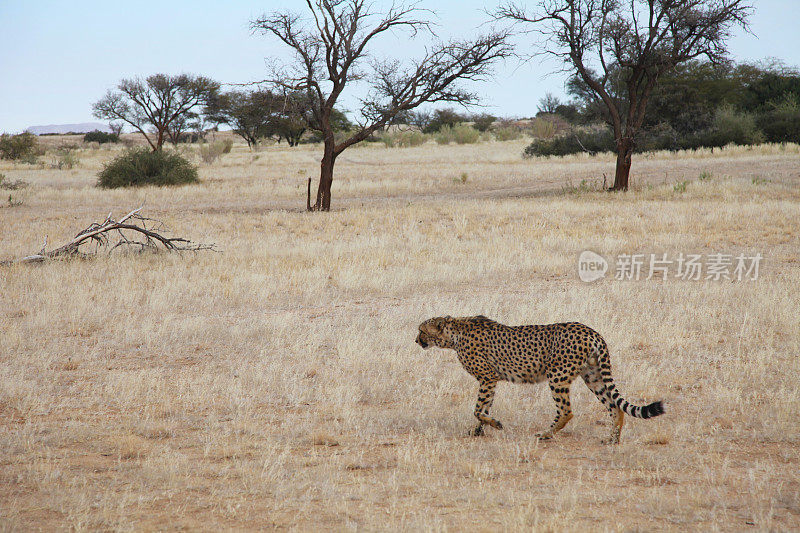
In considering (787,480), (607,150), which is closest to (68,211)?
(787,480)

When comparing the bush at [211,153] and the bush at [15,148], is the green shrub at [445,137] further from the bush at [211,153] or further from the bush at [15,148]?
the bush at [15,148]

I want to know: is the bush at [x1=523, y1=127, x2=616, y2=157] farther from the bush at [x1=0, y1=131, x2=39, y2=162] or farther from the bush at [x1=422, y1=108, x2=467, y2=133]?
the bush at [x1=0, y1=131, x2=39, y2=162]

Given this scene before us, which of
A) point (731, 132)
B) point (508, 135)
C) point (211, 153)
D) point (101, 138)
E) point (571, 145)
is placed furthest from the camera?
point (101, 138)

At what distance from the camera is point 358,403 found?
22.9 feet

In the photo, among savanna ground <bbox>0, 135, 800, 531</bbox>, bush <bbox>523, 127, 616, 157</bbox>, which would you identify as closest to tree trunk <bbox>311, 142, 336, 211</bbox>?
savanna ground <bbox>0, 135, 800, 531</bbox>

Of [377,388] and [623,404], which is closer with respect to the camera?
[623,404]

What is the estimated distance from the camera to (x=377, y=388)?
725 centimetres

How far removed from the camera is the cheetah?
5.57m

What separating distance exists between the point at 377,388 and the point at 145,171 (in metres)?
25.9

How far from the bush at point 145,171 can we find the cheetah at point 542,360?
2631 centimetres

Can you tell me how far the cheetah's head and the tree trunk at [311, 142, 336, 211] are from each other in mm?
16892

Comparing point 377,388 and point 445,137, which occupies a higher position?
point 445,137

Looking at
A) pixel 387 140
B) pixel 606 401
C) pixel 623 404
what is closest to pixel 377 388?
pixel 606 401

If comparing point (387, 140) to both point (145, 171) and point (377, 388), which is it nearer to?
point (145, 171)
